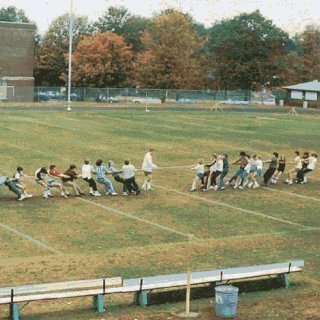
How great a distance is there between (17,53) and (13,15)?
60115 mm

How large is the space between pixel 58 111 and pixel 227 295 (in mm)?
50660

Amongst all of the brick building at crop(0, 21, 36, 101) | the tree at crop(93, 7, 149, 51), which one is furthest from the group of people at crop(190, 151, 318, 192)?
the tree at crop(93, 7, 149, 51)

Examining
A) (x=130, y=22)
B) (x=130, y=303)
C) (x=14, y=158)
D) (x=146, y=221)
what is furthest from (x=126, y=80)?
(x=130, y=303)

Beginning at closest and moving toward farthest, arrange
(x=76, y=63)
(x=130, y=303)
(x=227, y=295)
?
(x=227, y=295)
(x=130, y=303)
(x=76, y=63)

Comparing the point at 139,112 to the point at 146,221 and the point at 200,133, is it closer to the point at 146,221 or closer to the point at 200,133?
the point at 200,133

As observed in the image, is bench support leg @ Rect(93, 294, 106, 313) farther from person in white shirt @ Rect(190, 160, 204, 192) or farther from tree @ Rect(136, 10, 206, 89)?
tree @ Rect(136, 10, 206, 89)

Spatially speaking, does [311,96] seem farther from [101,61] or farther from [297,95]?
[101,61]

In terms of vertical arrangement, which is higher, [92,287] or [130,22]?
[130,22]

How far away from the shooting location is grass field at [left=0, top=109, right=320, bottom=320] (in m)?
15.0

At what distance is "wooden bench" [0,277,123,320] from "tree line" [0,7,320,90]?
74.8 m

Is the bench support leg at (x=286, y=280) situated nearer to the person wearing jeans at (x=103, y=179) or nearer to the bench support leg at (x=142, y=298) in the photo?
the bench support leg at (x=142, y=298)

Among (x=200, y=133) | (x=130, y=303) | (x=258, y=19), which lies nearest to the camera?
(x=130, y=303)

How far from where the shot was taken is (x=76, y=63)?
3516 inches

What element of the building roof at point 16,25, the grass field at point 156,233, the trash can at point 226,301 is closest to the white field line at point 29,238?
the grass field at point 156,233
